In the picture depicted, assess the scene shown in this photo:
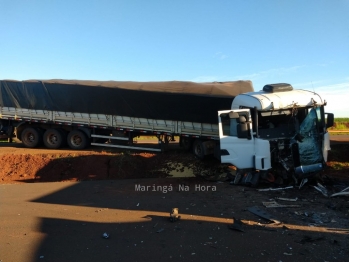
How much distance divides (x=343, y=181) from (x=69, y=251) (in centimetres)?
738

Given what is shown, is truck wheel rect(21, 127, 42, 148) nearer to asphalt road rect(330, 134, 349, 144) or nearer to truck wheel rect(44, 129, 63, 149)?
truck wheel rect(44, 129, 63, 149)

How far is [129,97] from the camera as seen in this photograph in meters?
13.2

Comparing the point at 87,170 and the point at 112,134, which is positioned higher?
the point at 112,134

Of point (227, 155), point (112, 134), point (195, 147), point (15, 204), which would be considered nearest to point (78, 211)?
point (15, 204)

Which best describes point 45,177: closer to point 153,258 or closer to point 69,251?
point 69,251

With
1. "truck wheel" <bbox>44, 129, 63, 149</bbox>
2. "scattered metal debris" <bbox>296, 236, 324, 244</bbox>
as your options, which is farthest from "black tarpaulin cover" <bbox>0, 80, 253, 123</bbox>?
"scattered metal debris" <bbox>296, 236, 324, 244</bbox>

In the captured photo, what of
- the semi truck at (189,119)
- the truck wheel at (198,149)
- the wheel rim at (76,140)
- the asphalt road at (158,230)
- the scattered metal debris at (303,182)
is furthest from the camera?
the wheel rim at (76,140)

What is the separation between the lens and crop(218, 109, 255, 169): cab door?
8211 millimetres

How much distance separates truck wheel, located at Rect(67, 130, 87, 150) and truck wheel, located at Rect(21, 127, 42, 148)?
5.77 feet

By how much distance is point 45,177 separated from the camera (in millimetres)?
12023

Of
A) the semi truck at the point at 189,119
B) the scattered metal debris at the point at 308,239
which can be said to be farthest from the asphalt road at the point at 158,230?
the semi truck at the point at 189,119

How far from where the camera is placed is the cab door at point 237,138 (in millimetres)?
8211

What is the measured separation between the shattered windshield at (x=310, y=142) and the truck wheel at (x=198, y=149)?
14.3 ft

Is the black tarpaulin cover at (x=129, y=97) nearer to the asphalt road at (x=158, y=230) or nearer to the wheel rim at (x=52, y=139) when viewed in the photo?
the wheel rim at (x=52, y=139)
